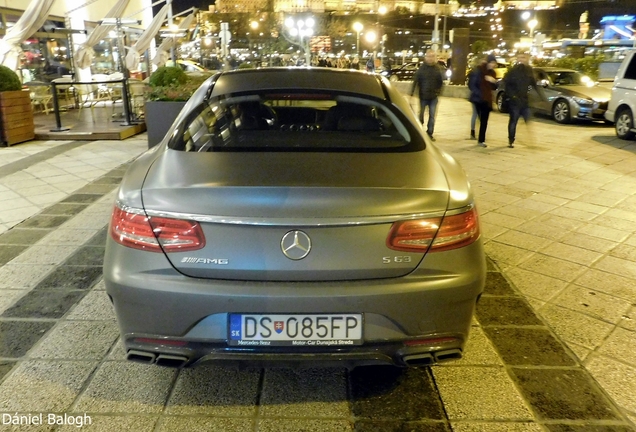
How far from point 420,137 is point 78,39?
807 inches

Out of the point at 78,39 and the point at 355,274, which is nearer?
the point at 355,274

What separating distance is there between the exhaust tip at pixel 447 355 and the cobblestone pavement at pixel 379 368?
0.36 m

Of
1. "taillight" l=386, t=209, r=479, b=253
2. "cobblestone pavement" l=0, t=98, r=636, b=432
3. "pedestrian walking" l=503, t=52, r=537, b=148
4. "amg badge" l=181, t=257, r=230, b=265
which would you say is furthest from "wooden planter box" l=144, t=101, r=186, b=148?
"taillight" l=386, t=209, r=479, b=253

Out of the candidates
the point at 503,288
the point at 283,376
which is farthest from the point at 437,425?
the point at 503,288

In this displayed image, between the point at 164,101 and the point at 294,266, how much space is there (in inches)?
319

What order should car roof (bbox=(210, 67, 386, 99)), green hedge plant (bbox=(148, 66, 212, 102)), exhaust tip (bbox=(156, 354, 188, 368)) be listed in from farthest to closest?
green hedge plant (bbox=(148, 66, 212, 102))
car roof (bbox=(210, 67, 386, 99))
exhaust tip (bbox=(156, 354, 188, 368))

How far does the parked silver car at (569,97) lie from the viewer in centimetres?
1371

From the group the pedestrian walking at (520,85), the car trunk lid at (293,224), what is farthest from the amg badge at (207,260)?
the pedestrian walking at (520,85)

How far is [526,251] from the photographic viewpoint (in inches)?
199

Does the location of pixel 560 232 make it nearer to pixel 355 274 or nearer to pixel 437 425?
pixel 437 425

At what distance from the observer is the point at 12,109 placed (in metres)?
10.1

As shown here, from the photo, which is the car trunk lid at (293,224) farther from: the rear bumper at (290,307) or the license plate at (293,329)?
the license plate at (293,329)

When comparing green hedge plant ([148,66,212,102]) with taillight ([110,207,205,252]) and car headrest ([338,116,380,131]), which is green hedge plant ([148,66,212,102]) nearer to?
car headrest ([338,116,380,131])

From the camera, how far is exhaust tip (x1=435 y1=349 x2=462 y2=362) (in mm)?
2558
